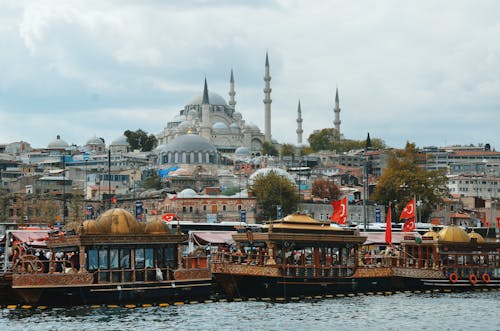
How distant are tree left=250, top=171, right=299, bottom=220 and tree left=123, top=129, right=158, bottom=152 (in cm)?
7207

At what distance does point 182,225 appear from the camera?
52.6m

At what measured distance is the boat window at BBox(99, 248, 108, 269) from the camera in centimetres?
3300

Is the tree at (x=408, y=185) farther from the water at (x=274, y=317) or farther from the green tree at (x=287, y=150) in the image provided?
the green tree at (x=287, y=150)

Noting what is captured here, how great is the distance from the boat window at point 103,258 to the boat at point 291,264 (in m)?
4.34

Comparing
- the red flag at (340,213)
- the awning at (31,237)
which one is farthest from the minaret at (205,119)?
the awning at (31,237)

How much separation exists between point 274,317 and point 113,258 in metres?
5.03

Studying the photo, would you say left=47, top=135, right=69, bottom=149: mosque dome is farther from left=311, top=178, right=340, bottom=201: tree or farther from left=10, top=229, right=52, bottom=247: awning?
left=10, top=229, right=52, bottom=247: awning

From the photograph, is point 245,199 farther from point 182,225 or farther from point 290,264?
point 290,264

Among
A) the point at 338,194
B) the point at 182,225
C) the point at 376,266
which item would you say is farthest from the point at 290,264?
the point at 338,194

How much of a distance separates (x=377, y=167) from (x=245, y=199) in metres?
51.5

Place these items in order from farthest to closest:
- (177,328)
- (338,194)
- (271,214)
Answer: (338,194), (271,214), (177,328)

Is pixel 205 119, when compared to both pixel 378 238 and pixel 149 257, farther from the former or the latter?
pixel 149 257

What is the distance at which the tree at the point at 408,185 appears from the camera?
92.8 metres

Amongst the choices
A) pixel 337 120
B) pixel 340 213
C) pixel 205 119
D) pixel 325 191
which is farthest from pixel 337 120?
pixel 340 213
